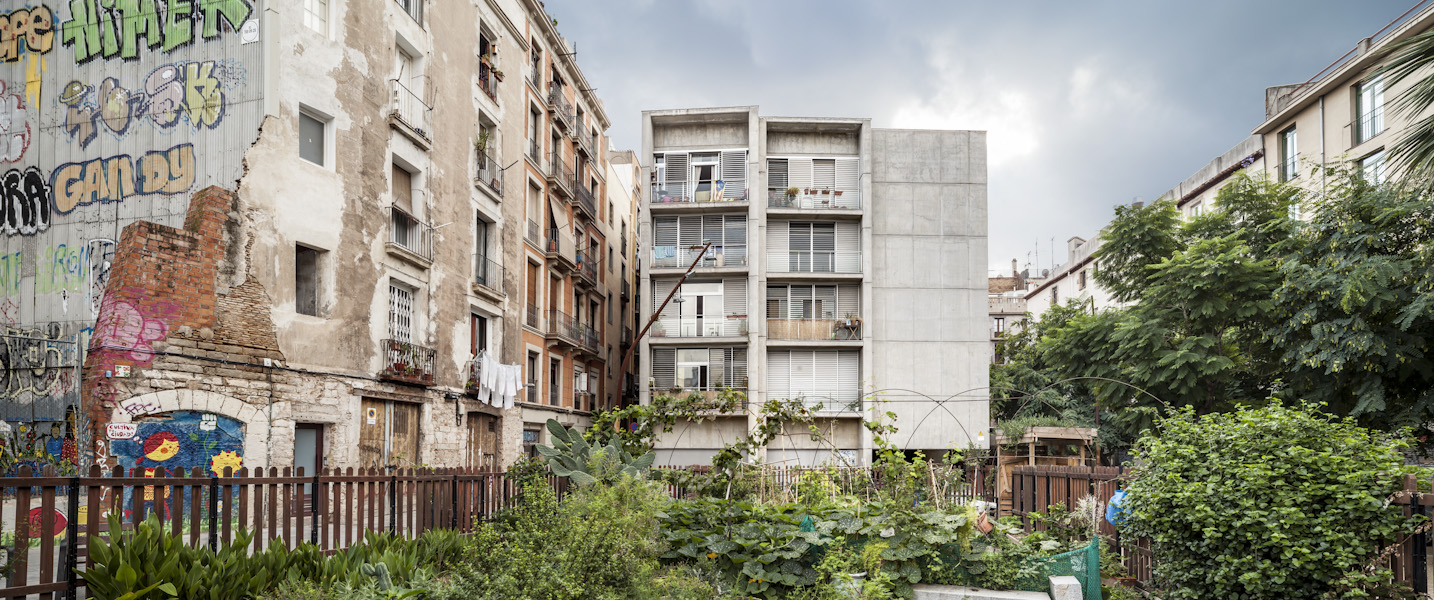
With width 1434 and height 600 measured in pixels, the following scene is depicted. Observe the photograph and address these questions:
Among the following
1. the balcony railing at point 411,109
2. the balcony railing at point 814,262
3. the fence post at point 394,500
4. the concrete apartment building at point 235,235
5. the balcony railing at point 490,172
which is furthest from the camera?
the balcony railing at point 814,262

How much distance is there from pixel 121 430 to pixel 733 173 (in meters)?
23.3

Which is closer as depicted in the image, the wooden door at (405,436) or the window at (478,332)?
the wooden door at (405,436)

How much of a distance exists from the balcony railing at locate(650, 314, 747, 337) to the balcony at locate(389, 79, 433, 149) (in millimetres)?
13413

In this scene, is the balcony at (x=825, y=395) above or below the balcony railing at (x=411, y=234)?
below

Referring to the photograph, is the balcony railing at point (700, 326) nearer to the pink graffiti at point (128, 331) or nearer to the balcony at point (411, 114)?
the balcony at point (411, 114)

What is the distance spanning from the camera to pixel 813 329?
1323 inches

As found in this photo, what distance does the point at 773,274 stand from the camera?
111 ft

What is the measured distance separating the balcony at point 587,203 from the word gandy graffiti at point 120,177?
59.6 ft

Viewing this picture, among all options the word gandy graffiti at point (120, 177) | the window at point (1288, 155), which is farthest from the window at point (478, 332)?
the window at point (1288, 155)

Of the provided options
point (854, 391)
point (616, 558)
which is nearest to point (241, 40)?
point (616, 558)

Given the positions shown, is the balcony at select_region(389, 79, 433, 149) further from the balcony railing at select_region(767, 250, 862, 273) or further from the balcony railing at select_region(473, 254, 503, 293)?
the balcony railing at select_region(767, 250, 862, 273)

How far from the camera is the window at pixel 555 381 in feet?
105

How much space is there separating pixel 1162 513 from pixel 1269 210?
18709 mm

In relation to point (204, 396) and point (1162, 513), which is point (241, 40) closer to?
point (204, 396)
